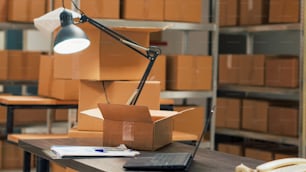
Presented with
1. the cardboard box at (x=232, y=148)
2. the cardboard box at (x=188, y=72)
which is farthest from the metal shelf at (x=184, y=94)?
the cardboard box at (x=232, y=148)

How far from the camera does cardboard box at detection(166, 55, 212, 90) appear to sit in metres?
4.67

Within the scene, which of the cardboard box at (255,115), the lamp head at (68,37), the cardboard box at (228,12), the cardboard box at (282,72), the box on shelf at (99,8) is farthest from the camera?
the cardboard box at (228,12)

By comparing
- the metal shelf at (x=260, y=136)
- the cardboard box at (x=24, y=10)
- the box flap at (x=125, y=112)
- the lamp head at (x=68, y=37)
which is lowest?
the metal shelf at (x=260, y=136)

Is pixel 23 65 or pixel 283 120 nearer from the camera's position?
pixel 23 65

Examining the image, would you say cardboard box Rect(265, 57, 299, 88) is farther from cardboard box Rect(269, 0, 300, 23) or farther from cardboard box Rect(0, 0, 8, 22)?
cardboard box Rect(0, 0, 8, 22)

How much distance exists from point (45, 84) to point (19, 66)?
50cm

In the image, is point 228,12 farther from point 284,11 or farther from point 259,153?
point 259,153

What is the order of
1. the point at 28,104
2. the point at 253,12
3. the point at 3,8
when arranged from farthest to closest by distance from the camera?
the point at 253,12, the point at 3,8, the point at 28,104

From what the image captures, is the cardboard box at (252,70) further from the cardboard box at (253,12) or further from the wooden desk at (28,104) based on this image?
the wooden desk at (28,104)

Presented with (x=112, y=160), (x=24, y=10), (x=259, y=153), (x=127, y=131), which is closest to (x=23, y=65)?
(x=24, y=10)

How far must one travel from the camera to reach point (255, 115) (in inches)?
211

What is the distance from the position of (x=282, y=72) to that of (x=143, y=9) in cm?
134

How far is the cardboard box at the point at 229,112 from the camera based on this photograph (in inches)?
217

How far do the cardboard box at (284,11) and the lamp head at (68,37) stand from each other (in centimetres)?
259
